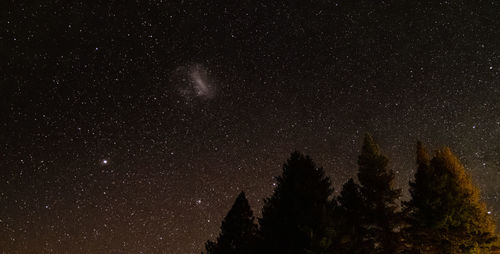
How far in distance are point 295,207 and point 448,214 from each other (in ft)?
29.8

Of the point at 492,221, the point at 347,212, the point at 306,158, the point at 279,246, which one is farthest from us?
the point at 347,212

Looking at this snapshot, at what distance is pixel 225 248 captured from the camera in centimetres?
2514

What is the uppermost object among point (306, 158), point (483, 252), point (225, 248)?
point (306, 158)

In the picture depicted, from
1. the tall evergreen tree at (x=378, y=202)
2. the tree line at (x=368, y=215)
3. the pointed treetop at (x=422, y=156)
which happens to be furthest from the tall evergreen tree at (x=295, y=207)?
the pointed treetop at (x=422, y=156)

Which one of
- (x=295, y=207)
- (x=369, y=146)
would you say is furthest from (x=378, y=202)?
(x=295, y=207)

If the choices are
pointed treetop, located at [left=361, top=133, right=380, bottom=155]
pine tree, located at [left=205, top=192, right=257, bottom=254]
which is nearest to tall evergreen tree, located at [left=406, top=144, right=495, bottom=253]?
pointed treetop, located at [left=361, top=133, right=380, bottom=155]

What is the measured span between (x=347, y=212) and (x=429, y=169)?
525 cm

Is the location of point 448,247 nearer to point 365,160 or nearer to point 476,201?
point 476,201

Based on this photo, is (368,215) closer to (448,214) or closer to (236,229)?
(448,214)

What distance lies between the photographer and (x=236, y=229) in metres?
25.4

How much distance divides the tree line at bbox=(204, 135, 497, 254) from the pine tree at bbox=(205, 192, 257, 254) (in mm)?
63

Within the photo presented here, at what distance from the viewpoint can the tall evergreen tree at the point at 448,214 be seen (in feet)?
66.7

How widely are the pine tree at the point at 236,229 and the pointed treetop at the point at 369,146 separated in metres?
8.65

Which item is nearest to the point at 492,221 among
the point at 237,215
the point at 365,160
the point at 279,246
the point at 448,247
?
the point at 448,247
